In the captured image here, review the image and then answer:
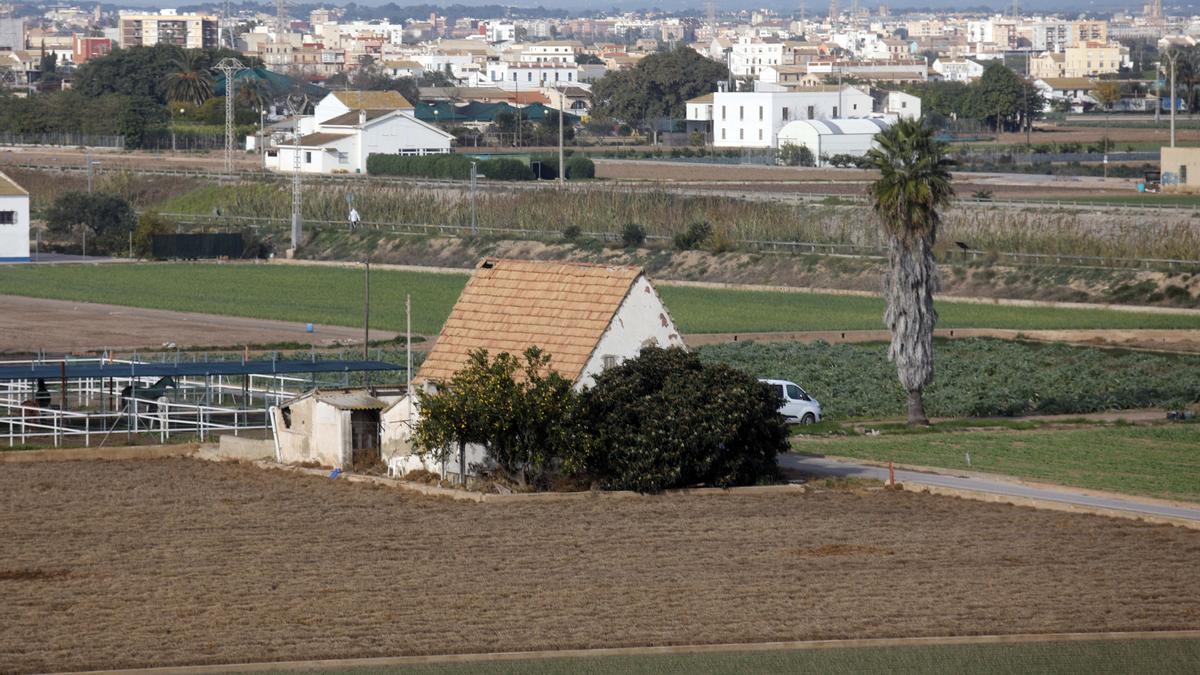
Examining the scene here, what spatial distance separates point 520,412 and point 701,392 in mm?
3378

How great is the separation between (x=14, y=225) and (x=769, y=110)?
2671 inches

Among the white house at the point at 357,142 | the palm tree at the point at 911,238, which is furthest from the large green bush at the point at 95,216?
the palm tree at the point at 911,238

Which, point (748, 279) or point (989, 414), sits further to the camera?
point (748, 279)

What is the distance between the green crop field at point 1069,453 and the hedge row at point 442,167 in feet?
253

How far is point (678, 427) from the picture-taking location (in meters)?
37.0

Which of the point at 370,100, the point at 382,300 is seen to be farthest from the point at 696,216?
the point at 370,100

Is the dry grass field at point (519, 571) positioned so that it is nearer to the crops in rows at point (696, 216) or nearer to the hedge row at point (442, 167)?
the crops in rows at point (696, 216)

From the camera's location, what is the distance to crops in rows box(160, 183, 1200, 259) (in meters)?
82.1

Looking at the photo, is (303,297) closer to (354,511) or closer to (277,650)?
(354,511)

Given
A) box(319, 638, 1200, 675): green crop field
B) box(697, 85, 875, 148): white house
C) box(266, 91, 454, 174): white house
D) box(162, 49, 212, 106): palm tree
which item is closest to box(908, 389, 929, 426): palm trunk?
box(319, 638, 1200, 675): green crop field

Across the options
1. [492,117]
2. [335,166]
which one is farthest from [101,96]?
[335,166]

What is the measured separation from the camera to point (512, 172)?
121000 mm

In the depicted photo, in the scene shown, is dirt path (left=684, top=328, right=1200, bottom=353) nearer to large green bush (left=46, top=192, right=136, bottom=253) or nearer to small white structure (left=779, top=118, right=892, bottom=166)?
large green bush (left=46, top=192, right=136, bottom=253)

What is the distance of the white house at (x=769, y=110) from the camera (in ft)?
490
